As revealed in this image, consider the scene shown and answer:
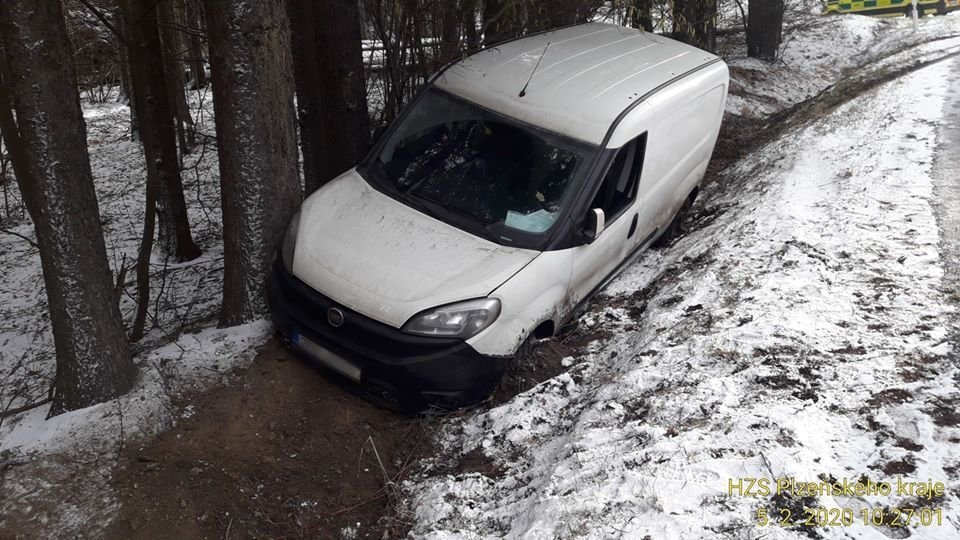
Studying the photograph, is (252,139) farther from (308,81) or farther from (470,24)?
(470,24)

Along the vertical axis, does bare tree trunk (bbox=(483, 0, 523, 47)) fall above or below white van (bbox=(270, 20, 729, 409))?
above

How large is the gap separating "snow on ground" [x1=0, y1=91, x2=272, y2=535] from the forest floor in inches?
0.6

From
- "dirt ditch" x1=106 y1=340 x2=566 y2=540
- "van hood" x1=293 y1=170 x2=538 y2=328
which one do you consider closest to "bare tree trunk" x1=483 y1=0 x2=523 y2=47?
"van hood" x1=293 y1=170 x2=538 y2=328

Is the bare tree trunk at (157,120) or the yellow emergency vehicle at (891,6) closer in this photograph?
the bare tree trunk at (157,120)

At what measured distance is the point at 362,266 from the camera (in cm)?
463

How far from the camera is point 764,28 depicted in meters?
13.2

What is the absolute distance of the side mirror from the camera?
5.00m

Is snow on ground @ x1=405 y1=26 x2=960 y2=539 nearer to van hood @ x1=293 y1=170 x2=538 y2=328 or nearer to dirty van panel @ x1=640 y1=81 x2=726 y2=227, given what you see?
dirty van panel @ x1=640 y1=81 x2=726 y2=227

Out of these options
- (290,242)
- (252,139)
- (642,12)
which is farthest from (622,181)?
(642,12)

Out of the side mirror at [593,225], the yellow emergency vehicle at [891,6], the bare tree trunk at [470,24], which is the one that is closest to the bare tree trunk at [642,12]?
the bare tree trunk at [470,24]

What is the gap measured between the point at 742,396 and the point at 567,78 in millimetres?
2824

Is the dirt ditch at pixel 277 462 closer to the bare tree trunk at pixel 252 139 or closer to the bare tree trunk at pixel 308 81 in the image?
the bare tree trunk at pixel 252 139

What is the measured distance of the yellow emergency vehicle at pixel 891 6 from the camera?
2008cm

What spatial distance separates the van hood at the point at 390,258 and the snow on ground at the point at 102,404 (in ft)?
2.77
